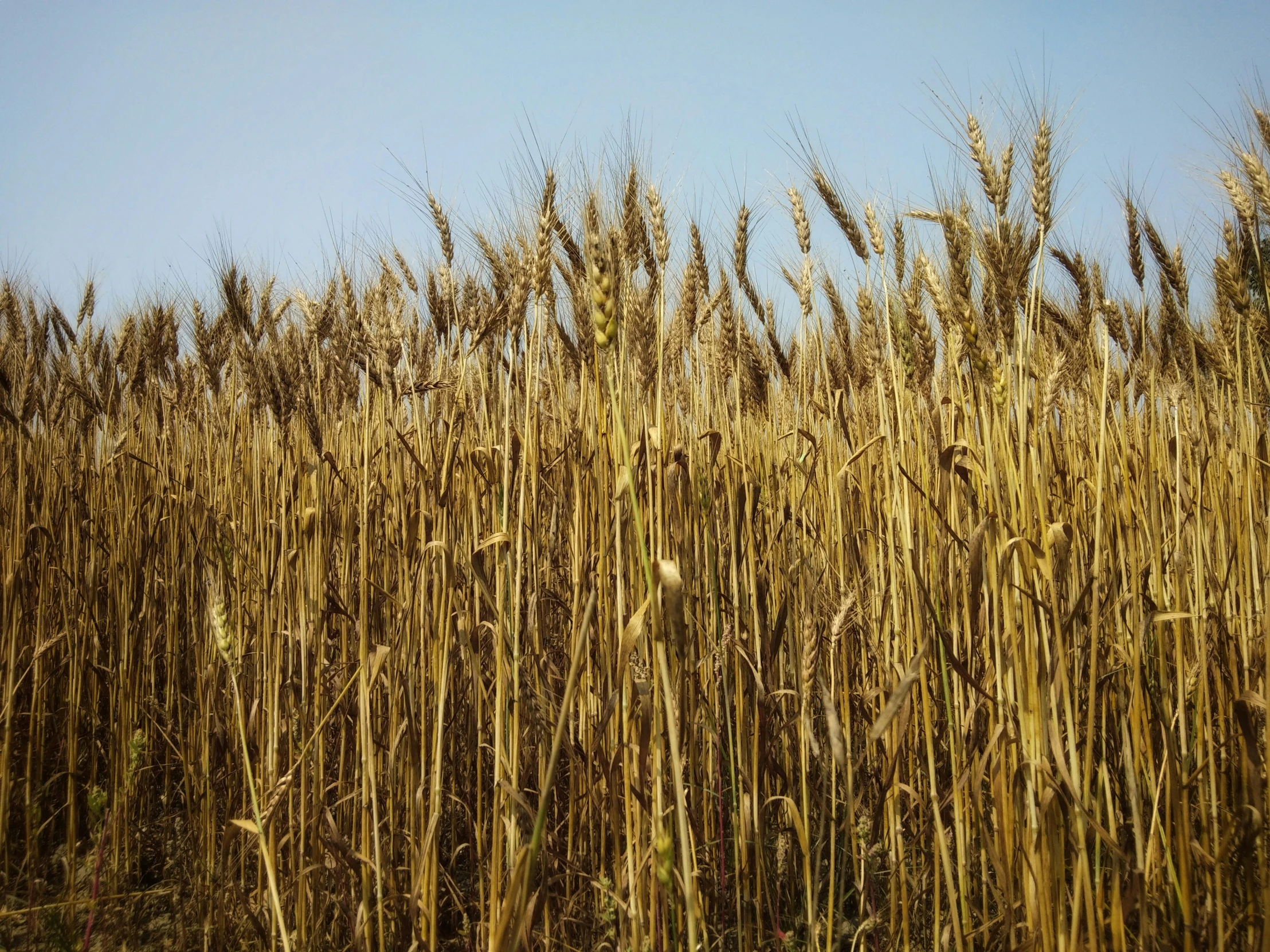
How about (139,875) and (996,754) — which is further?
(139,875)

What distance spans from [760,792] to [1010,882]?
494mm

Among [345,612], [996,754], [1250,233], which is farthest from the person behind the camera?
[1250,233]

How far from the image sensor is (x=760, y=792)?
1438 mm

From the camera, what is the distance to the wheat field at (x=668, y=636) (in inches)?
41.9

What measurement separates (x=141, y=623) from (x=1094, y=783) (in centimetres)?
247

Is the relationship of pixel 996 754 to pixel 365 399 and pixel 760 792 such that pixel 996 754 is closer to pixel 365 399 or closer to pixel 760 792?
pixel 760 792

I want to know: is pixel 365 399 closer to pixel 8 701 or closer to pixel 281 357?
pixel 281 357

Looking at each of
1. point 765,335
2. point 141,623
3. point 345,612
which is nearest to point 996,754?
point 345,612

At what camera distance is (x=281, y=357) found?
1521 millimetres

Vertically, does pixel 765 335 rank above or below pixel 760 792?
above

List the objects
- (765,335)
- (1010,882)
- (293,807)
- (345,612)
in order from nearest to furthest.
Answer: (1010,882)
(345,612)
(293,807)
(765,335)

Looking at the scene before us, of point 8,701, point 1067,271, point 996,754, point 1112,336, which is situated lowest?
point 996,754

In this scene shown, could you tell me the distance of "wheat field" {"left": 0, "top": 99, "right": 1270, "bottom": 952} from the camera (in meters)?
1.06

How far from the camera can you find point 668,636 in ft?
3.92
